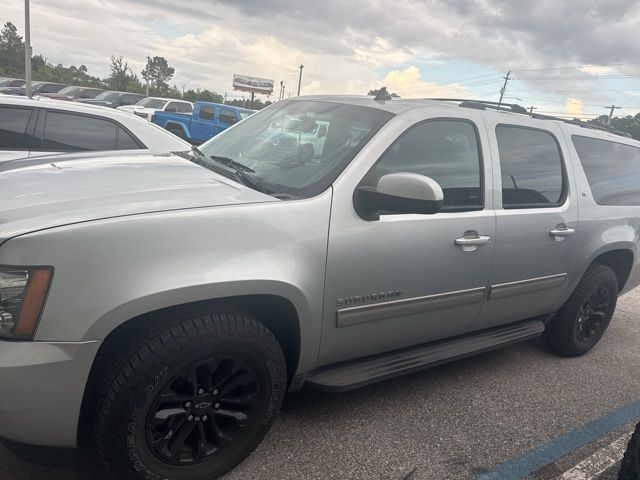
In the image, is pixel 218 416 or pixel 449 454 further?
pixel 449 454

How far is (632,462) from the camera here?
227 centimetres

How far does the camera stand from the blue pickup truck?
1617 cm

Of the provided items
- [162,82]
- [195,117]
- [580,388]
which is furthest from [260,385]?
[162,82]

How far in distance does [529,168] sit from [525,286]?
0.77 m

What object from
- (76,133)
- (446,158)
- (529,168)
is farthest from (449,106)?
(76,133)

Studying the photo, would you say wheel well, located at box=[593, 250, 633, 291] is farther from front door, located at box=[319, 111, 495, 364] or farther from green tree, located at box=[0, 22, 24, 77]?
green tree, located at box=[0, 22, 24, 77]

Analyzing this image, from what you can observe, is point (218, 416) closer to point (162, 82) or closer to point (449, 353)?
point (449, 353)

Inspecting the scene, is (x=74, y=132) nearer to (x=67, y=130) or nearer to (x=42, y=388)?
(x=67, y=130)

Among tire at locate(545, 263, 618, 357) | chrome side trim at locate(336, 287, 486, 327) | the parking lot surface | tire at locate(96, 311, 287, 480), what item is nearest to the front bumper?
tire at locate(96, 311, 287, 480)

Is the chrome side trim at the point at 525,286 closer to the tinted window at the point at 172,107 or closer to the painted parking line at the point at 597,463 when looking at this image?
the painted parking line at the point at 597,463

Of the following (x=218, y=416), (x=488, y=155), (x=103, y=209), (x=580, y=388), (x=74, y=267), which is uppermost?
(x=488, y=155)

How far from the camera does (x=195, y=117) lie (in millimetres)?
16469

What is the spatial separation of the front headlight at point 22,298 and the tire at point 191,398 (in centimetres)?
35

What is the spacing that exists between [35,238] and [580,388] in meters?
3.58
